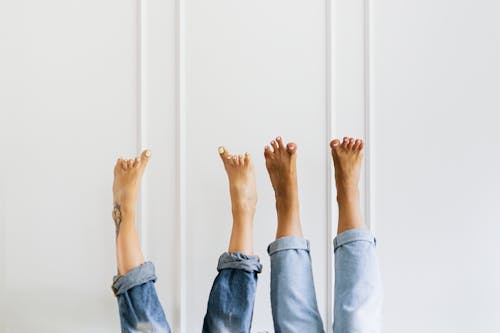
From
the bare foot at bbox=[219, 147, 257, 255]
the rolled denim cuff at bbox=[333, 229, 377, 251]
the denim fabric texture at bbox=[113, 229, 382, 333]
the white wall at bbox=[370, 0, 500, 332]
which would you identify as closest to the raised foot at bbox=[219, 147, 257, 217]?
the bare foot at bbox=[219, 147, 257, 255]

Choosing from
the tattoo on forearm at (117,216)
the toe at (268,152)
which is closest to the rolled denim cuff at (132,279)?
the tattoo on forearm at (117,216)

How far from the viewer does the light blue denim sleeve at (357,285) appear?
3.33 feet

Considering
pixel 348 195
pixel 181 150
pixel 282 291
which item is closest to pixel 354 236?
pixel 348 195

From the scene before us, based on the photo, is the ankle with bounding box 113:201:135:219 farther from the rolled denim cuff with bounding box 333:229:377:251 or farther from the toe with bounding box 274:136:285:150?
the rolled denim cuff with bounding box 333:229:377:251

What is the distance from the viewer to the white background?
116 centimetres

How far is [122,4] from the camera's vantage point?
1201mm

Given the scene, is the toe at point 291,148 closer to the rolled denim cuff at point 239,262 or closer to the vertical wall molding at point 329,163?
the vertical wall molding at point 329,163

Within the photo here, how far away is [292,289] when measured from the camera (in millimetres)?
1057

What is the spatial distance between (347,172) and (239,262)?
0.32m

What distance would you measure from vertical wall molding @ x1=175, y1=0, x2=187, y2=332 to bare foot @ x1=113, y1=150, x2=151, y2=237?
0.09 meters

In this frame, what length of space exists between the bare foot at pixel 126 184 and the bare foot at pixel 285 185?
30 centimetres

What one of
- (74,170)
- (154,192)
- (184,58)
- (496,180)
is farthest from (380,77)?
(74,170)

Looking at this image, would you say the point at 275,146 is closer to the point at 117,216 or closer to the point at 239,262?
the point at 239,262

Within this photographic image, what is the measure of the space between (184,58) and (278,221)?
0.47 m
